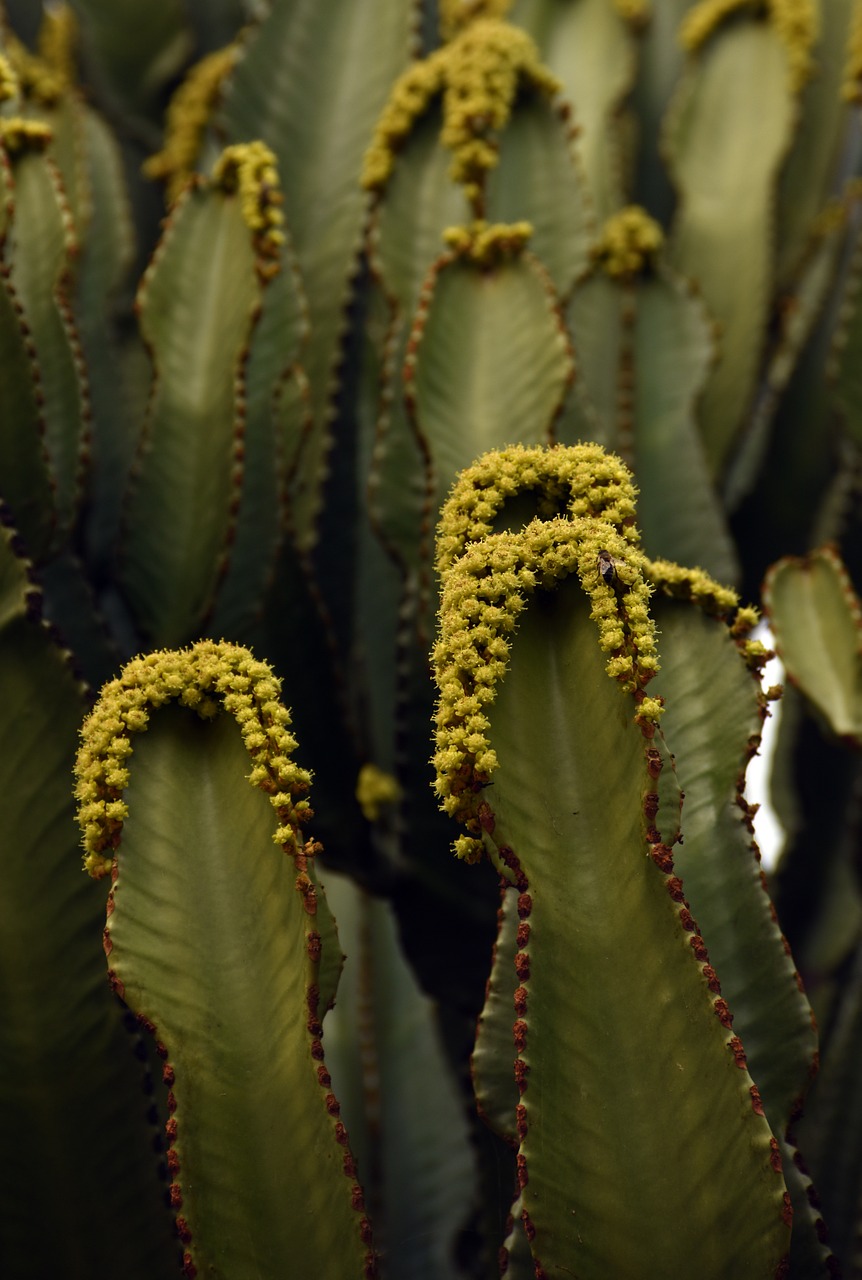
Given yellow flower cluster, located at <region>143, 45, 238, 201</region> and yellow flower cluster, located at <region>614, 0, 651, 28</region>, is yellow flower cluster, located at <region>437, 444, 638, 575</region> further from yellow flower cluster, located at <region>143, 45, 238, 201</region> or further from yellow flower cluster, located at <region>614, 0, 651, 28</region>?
yellow flower cluster, located at <region>614, 0, 651, 28</region>

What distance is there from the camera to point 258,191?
1.26 meters

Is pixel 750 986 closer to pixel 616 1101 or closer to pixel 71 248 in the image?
pixel 616 1101

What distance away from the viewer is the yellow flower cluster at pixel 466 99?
133cm

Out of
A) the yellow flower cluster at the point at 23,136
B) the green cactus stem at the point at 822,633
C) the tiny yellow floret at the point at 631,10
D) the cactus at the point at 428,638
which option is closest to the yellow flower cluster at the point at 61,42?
the cactus at the point at 428,638

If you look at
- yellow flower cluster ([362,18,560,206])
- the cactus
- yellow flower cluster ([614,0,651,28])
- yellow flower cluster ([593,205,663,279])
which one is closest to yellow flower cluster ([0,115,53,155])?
the cactus

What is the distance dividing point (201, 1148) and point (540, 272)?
2.51ft

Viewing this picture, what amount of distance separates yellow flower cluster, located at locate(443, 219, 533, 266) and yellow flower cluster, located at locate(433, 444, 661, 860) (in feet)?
1.30

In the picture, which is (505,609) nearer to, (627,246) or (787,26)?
(627,246)

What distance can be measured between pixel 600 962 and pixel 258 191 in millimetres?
759

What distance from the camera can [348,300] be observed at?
4.68 ft

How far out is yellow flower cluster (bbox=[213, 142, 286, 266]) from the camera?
49.0 inches

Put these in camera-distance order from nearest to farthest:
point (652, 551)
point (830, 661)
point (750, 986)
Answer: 1. point (750, 986)
2. point (830, 661)
3. point (652, 551)

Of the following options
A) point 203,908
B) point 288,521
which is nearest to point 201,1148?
point 203,908

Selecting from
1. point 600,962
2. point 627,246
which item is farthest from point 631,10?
point 600,962
